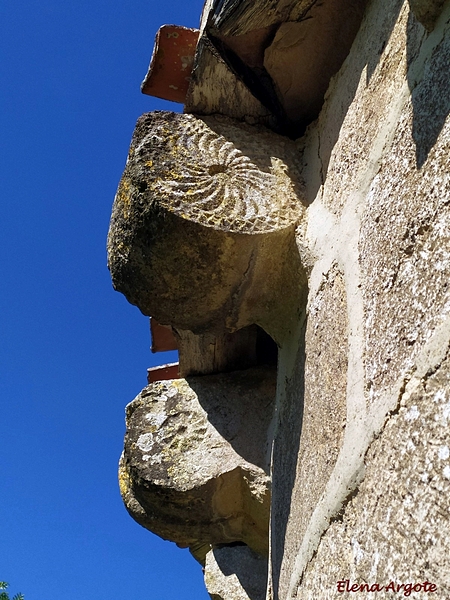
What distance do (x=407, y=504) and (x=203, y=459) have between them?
31.9 inches

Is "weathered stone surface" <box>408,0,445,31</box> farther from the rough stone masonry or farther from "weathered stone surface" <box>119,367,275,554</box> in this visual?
"weathered stone surface" <box>119,367,275,554</box>

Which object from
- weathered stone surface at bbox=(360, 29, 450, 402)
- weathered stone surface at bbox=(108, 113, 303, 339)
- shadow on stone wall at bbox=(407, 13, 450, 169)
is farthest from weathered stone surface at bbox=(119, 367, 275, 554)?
shadow on stone wall at bbox=(407, 13, 450, 169)

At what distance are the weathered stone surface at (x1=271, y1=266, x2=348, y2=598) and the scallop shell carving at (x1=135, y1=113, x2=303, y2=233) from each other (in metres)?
0.18

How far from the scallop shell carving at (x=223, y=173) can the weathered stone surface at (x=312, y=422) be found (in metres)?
0.18

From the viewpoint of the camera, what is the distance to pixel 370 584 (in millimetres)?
541

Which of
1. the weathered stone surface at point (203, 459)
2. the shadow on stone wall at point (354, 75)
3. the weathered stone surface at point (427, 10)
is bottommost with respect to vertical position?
the weathered stone surface at point (203, 459)

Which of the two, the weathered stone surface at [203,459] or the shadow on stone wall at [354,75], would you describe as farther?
the weathered stone surface at [203,459]

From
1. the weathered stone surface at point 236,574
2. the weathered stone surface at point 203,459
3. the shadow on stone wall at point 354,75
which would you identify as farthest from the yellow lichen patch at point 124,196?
the weathered stone surface at point 236,574

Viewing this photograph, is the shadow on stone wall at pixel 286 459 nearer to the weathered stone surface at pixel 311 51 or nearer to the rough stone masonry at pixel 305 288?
the rough stone masonry at pixel 305 288

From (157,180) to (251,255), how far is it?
19 centimetres

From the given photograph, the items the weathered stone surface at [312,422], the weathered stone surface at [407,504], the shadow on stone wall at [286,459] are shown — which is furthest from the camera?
the shadow on stone wall at [286,459]

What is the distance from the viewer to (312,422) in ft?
2.65

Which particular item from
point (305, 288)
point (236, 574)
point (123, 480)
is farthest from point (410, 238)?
point (236, 574)

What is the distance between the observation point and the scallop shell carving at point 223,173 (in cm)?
94
